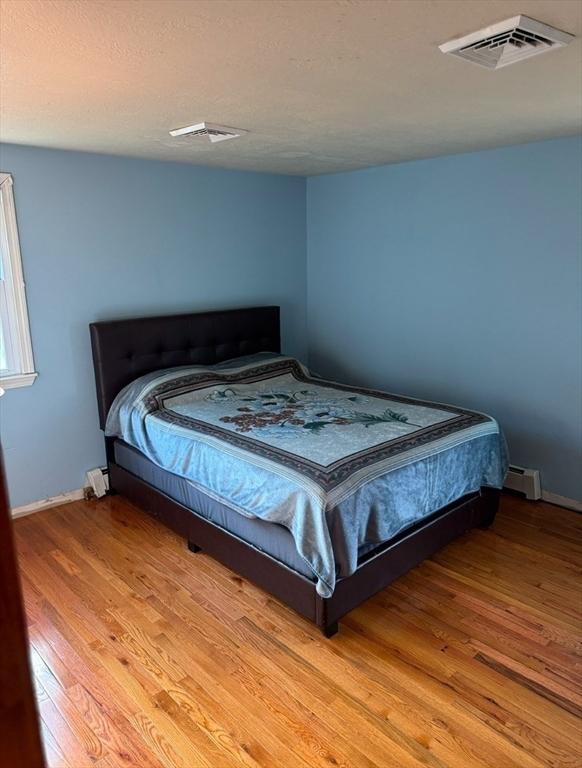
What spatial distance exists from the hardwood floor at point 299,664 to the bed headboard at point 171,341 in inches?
43.8

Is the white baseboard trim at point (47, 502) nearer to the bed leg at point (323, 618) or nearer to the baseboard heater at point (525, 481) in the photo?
the bed leg at point (323, 618)

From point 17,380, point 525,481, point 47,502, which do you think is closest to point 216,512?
point 47,502

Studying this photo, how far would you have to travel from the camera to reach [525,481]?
11.5ft

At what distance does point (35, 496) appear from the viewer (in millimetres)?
3422

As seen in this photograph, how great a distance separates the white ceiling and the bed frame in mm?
1210

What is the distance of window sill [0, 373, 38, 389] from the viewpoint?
10.4 ft

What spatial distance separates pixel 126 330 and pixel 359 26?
2.52 metres

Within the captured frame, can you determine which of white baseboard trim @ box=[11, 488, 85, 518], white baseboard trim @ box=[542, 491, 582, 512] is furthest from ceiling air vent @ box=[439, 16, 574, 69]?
white baseboard trim @ box=[11, 488, 85, 518]

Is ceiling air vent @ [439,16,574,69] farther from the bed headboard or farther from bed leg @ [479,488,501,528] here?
the bed headboard

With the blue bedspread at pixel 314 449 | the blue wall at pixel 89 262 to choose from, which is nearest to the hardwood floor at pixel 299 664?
the blue bedspread at pixel 314 449

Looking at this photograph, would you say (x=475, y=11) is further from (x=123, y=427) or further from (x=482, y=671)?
(x=123, y=427)

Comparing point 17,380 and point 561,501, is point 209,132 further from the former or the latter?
point 561,501

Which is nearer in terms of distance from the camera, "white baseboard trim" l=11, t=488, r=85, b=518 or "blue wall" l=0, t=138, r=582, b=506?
"blue wall" l=0, t=138, r=582, b=506

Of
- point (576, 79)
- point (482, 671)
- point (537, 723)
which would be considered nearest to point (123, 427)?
point (482, 671)
